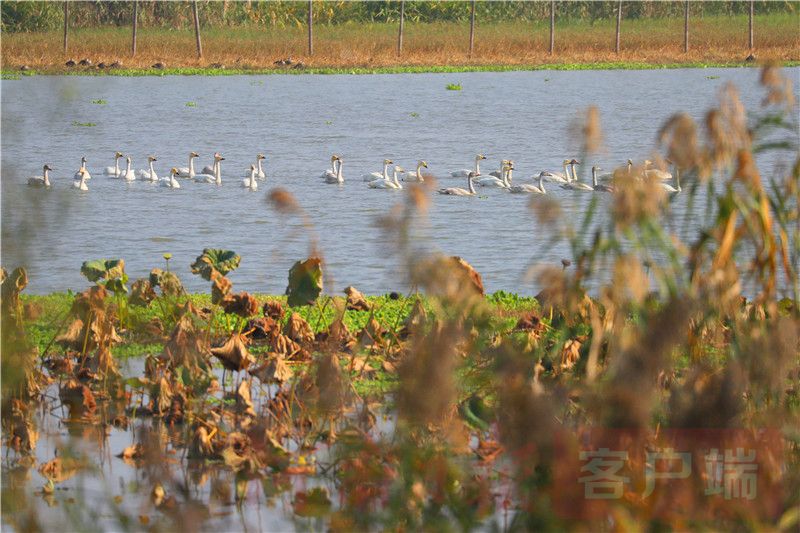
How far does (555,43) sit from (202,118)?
16.4 m

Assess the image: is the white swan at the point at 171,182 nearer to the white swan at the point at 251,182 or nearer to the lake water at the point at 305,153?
the lake water at the point at 305,153

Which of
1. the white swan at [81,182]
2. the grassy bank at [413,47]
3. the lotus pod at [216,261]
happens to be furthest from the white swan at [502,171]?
the grassy bank at [413,47]

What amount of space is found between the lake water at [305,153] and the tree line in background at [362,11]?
35.8 feet

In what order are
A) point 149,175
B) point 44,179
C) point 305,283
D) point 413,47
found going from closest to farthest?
point 305,283
point 44,179
point 149,175
point 413,47

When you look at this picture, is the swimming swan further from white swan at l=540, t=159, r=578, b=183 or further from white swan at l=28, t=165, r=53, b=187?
white swan at l=28, t=165, r=53, b=187

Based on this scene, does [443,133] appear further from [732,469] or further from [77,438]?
[732,469]

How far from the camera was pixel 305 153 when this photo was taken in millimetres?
18125

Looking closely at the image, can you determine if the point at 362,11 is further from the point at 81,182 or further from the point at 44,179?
the point at 44,179

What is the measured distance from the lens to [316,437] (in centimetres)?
462

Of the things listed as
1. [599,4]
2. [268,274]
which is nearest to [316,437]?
[268,274]

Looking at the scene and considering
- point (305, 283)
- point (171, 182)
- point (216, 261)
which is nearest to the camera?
point (305, 283)

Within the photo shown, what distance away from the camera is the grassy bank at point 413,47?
108ft

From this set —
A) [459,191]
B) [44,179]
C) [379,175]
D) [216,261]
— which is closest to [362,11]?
[379,175]

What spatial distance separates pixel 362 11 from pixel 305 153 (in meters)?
27.5
